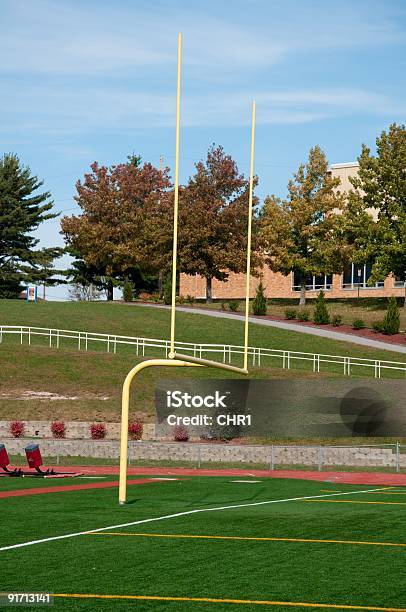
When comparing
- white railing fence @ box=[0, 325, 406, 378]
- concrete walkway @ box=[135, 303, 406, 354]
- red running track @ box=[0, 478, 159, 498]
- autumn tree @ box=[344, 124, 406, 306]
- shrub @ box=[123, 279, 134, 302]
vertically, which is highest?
autumn tree @ box=[344, 124, 406, 306]

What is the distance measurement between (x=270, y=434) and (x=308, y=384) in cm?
403

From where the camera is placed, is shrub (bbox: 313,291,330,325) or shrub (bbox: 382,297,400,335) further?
shrub (bbox: 313,291,330,325)

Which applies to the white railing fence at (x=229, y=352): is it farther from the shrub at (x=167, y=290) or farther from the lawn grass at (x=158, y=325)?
the shrub at (x=167, y=290)

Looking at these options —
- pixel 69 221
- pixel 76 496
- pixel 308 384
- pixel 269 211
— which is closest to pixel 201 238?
pixel 269 211

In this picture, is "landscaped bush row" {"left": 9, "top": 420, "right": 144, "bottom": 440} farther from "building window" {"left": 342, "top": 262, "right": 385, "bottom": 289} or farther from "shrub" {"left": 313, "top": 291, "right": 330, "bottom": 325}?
"building window" {"left": 342, "top": 262, "right": 385, "bottom": 289}

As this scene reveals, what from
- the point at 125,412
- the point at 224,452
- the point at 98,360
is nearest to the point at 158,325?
the point at 98,360

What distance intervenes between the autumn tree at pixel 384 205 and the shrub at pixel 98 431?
34497 mm

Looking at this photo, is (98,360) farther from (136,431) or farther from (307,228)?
(307,228)

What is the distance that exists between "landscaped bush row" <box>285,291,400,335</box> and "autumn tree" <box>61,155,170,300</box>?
67.2 ft

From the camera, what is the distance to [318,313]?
67.3 metres

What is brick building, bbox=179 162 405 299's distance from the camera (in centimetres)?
8562

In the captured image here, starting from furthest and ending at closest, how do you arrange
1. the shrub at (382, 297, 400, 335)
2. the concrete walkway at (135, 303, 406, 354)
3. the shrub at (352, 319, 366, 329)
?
1. the shrub at (352, 319, 366, 329)
2. the shrub at (382, 297, 400, 335)
3. the concrete walkway at (135, 303, 406, 354)

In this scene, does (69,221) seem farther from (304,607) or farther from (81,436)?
(304,607)

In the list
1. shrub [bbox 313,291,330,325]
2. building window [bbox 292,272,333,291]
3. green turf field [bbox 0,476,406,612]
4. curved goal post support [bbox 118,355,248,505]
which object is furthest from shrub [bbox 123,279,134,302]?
curved goal post support [bbox 118,355,248,505]
